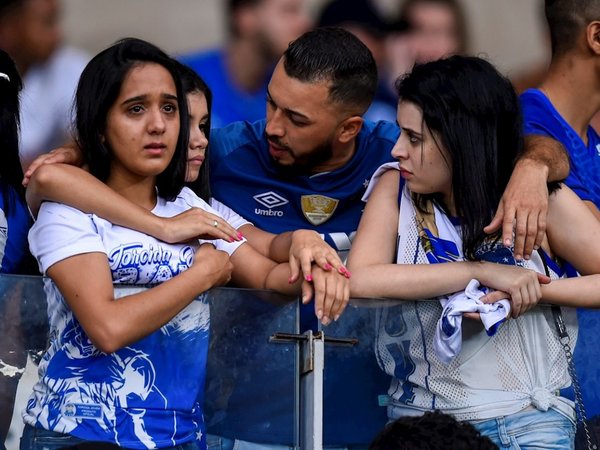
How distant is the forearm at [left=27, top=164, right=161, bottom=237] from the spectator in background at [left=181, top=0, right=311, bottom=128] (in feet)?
9.54

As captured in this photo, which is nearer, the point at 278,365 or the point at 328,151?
the point at 278,365

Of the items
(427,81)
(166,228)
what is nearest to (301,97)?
(427,81)

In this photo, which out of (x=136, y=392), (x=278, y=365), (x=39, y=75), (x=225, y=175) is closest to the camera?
(x=136, y=392)

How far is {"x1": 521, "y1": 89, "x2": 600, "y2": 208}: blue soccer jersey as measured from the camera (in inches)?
175

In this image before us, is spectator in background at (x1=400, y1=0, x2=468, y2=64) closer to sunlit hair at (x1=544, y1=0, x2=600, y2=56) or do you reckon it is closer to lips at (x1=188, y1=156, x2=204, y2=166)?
sunlit hair at (x1=544, y1=0, x2=600, y2=56)

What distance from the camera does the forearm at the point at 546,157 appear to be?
12.7 feet

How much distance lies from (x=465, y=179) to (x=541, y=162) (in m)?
0.25

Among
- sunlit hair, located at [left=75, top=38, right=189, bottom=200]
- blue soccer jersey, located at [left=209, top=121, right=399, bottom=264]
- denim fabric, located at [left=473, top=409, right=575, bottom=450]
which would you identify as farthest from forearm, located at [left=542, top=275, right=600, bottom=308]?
sunlit hair, located at [left=75, top=38, right=189, bottom=200]

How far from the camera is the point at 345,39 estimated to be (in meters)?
4.65

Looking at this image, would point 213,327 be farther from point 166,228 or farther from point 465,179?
point 465,179

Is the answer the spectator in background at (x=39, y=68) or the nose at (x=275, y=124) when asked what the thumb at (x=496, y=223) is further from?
the spectator in background at (x=39, y=68)

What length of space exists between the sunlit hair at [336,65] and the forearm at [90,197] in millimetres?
1095

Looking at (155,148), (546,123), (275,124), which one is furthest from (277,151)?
(546,123)

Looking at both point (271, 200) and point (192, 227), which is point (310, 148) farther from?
point (192, 227)
